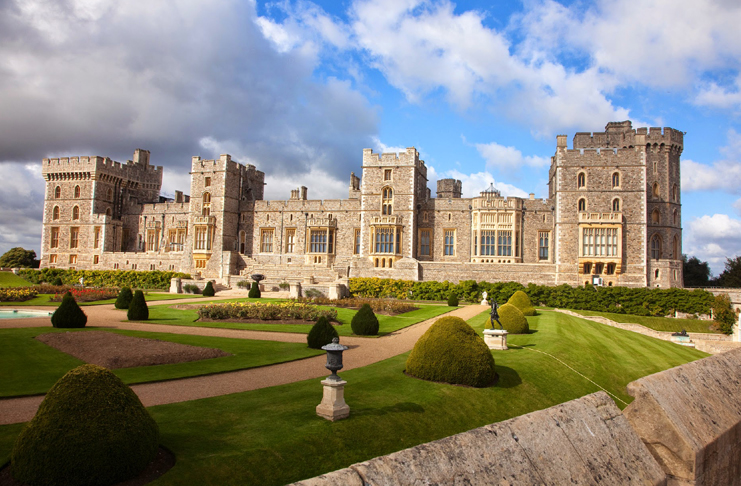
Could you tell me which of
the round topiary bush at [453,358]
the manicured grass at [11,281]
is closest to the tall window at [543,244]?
the round topiary bush at [453,358]

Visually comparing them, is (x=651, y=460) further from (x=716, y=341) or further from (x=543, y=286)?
(x=543, y=286)

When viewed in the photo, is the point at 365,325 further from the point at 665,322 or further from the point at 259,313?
the point at 665,322

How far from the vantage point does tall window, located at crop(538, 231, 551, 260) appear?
41031mm

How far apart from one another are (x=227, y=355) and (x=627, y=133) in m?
39.7

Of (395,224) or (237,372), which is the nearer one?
(237,372)

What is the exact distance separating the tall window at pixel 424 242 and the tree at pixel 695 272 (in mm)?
29129

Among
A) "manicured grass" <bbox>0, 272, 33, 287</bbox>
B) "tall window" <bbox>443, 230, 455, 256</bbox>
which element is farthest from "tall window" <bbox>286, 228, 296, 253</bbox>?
"manicured grass" <bbox>0, 272, 33, 287</bbox>

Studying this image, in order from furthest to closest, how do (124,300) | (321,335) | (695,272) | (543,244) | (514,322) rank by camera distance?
1. (695,272)
2. (543,244)
3. (124,300)
4. (514,322)
5. (321,335)

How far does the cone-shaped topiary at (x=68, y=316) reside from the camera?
1741 centimetres

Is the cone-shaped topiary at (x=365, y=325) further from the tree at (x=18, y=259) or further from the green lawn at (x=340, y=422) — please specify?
the tree at (x=18, y=259)

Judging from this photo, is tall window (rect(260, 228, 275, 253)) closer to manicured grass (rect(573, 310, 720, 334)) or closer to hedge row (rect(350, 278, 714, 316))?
hedge row (rect(350, 278, 714, 316))

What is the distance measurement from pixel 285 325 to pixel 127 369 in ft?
29.6

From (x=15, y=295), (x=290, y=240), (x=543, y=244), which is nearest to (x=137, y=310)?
(x=15, y=295)

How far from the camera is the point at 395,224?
41.5m
